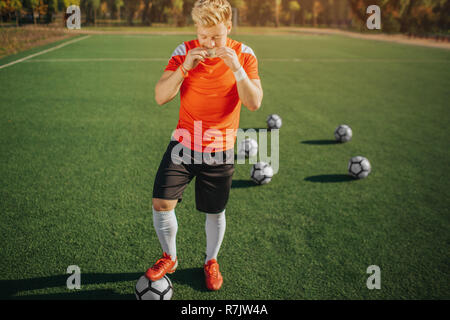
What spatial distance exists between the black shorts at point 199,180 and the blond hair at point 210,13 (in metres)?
0.94

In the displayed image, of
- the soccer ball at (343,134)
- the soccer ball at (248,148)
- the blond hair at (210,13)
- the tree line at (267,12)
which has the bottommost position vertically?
the soccer ball at (248,148)

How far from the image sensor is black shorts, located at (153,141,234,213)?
8.06 feet

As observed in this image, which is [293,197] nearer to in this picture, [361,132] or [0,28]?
[361,132]

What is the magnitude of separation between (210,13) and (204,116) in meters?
0.73

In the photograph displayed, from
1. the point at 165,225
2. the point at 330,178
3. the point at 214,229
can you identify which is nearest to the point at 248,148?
the point at 330,178

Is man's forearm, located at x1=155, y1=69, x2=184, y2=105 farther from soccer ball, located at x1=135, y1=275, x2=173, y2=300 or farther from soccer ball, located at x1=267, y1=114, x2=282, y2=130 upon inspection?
soccer ball, located at x1=267, y1=114, x2=282, y2=130

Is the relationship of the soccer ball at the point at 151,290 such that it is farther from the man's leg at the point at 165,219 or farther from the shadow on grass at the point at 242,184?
the shadow on grass at the point at 242,184

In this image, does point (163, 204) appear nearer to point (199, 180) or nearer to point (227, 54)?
point (199, 180)

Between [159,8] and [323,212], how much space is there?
55807 mm

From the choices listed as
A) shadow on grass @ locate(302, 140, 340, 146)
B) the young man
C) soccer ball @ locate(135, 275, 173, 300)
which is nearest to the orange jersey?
the young man

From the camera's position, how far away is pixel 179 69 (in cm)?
221

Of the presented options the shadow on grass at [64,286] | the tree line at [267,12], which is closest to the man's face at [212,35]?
the shadow on grass at [64,286]

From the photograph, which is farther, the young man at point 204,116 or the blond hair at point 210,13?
the young man at point 204,116

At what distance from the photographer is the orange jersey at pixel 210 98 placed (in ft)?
7.72
